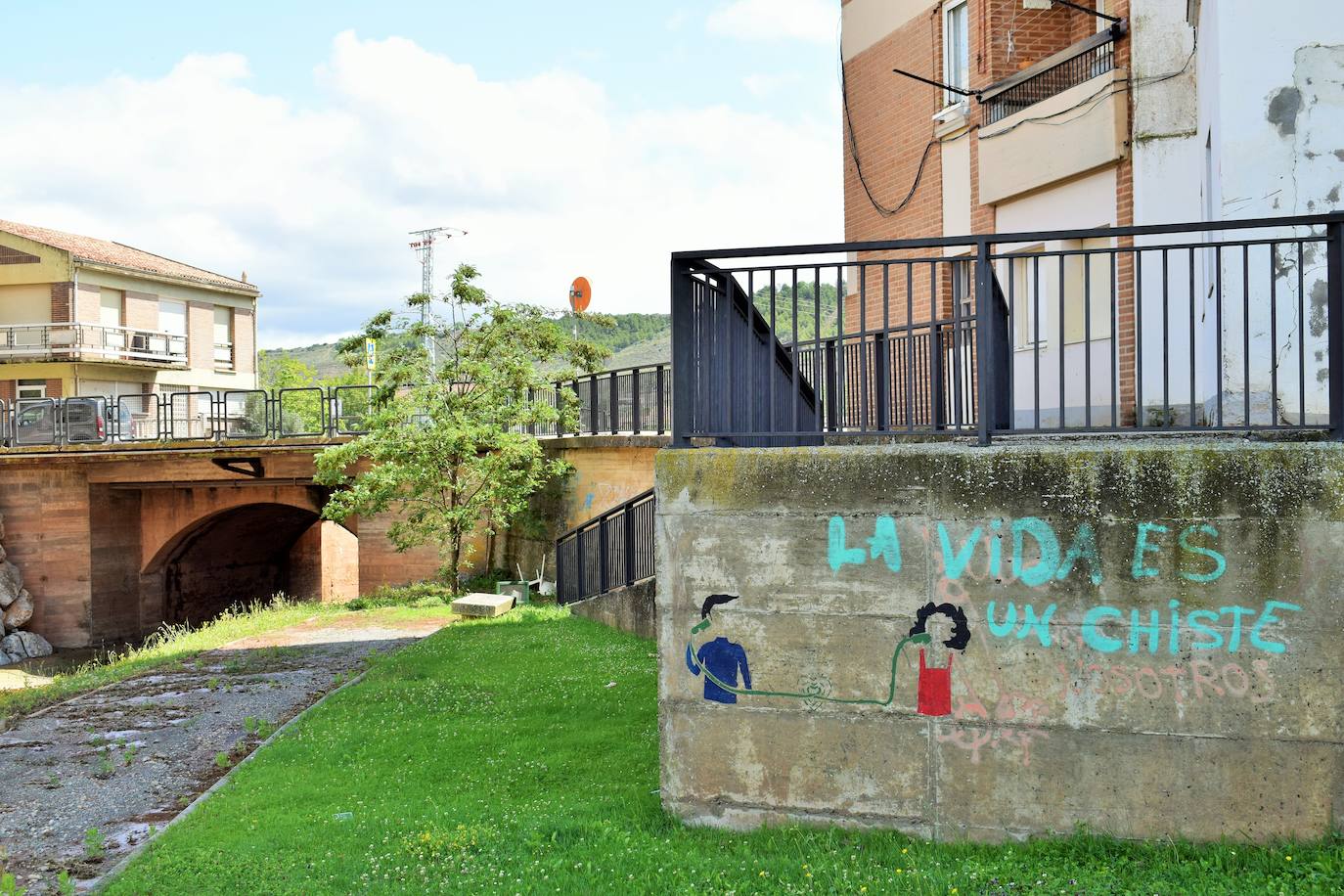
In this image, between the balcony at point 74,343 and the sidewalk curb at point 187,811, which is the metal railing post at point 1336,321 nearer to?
the sidewalk curb at point 187,811

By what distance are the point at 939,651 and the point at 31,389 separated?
39712 millimetres

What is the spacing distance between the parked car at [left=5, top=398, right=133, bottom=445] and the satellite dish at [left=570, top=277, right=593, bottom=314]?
11460mm

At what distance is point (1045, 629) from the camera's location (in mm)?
4844

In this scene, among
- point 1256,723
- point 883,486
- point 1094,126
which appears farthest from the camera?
point 1094,126

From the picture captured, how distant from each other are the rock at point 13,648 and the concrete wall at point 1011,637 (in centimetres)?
2464

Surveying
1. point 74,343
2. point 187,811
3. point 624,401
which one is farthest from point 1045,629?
point 74,343

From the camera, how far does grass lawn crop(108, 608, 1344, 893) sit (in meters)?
4.47

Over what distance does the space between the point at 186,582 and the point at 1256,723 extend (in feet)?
96.6

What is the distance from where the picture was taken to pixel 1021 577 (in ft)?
16.0

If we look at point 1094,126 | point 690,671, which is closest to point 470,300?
point 1094,126

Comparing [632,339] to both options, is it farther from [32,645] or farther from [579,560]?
[579,560]

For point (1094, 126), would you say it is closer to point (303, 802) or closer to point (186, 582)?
point (303, 802)

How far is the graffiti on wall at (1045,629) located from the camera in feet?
15.4

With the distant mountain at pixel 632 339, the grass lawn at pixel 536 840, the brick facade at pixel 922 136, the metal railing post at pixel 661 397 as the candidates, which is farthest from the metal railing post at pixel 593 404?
the distant mountain at pixel 632 339
